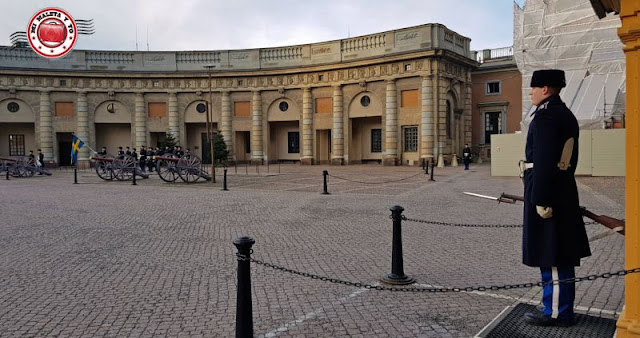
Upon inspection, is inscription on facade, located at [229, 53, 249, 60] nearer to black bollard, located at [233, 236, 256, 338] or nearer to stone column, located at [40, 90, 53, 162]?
stone column, located at [40, 90, 53, 162]

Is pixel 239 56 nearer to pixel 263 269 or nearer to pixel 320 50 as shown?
pixel 320 50

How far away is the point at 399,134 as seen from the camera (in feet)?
104

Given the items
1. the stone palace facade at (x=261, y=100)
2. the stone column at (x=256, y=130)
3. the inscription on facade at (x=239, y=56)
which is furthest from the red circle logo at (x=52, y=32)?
the stone column at (x=256, y=130)

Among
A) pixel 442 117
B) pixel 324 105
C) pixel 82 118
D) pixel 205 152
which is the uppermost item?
pixel 324 105

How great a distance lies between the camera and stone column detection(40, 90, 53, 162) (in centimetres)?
3466

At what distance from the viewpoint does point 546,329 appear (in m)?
4.10

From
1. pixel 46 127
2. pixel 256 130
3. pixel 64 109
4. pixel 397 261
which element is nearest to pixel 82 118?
pixel 64 109

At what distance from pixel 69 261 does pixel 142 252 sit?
978mm

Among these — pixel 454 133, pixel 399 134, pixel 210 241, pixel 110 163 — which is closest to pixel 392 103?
pixel 399 134

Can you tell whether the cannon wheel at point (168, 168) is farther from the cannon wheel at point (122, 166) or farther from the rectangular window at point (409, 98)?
the rectangular window at point (409, 98)

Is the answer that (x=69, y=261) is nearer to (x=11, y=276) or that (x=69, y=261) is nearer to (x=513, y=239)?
(x=11, y=276)

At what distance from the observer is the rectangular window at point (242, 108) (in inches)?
1446

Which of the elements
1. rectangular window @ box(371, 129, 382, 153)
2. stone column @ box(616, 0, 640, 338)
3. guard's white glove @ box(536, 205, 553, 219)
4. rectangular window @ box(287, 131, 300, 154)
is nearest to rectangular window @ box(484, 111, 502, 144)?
rectangular window @ box(371, 129, 382, 153)

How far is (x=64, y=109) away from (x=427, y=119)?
25.6m
